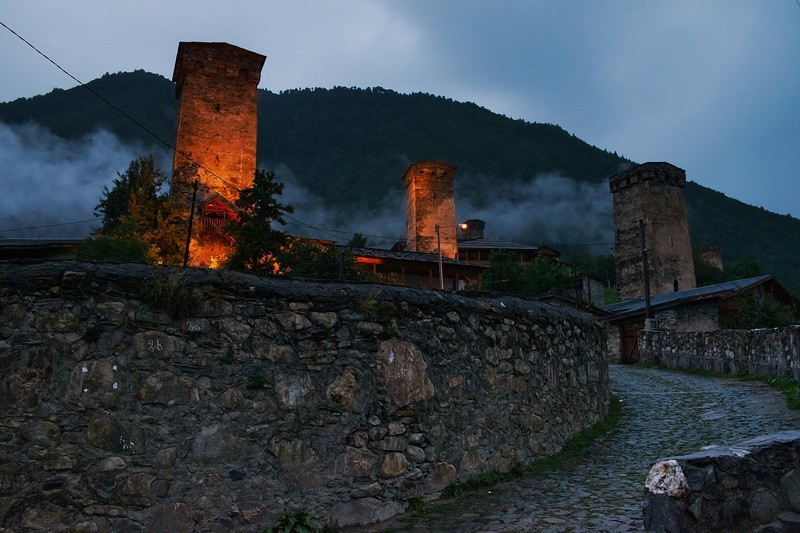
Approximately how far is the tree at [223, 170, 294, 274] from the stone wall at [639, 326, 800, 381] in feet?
48.2

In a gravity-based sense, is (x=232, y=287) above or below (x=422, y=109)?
below

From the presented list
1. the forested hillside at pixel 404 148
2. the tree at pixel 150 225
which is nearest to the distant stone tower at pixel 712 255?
the forested hillside at pixel 404 148

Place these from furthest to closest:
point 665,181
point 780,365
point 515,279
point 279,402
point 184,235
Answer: point 665,181 < point 515,279 < point 184,235 < point 780,365 < point 279,402

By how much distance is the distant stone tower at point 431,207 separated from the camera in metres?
48.1

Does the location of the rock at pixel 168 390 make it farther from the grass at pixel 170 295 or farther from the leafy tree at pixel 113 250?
the leafy tree at pixel 113 250

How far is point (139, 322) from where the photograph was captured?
4.73 metres

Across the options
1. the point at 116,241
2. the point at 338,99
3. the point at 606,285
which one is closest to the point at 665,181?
the point at 606,285

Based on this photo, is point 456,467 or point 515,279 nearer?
point 456,467

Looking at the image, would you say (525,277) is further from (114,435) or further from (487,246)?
(114,435)

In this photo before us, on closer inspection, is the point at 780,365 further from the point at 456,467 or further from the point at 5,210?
the point at 5,210

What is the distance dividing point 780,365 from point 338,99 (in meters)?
142

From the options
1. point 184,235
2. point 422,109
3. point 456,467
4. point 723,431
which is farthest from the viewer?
point 422,109

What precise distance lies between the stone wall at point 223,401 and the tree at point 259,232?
17833 mm

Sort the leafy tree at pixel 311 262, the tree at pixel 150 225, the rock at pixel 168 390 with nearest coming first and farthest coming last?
the rock at pixel 168 390 → the leafy tree at pixel 311 262 → the tree at pixel 150 225
